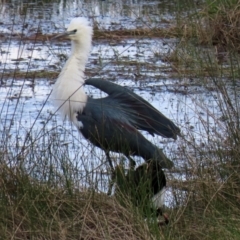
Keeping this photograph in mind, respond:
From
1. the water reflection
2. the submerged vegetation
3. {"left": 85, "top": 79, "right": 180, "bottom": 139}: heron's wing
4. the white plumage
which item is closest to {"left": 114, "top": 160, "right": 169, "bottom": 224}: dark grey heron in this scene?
the submerged vegetation

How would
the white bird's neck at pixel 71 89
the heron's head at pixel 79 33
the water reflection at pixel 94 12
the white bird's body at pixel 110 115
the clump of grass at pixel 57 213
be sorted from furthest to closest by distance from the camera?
the water reflection at pixel 94 12, the heron's head at pixel 79 33, the white bird's neck at pixel 71 89, the white bird's body at pixel 110 115, the clump of grass at pixel 57 213

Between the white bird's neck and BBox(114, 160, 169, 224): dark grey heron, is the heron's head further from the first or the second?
BBox(114, 160, 169, 224): dark grey heron

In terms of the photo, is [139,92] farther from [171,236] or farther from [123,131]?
[171,236]

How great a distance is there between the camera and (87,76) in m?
9.12

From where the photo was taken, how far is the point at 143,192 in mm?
4445

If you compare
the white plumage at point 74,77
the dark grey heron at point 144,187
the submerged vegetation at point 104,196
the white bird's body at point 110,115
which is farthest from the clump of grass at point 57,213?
the white plumage at point 74,77

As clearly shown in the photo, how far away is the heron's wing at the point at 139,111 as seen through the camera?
A: 5488mm

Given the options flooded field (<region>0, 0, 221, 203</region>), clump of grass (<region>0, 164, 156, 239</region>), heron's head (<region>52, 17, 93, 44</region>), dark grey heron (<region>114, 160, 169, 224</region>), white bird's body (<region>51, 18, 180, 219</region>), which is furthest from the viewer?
heron's head (<region>52, 17, 93, 44</region>)

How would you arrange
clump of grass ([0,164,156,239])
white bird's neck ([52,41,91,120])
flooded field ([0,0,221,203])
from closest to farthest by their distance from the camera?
clump of grass ([0,164,156,239]) < flooded field ([0,0,221,203]) < white bird's neck ([52,41,91,120])

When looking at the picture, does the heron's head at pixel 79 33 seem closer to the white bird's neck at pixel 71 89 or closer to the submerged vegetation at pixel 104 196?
the white bird's neck at pixel 71 89

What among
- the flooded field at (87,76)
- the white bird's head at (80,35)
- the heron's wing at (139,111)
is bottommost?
the flooded field at (87,76)

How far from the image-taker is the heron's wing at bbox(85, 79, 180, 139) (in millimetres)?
5488

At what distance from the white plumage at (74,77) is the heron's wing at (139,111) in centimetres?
19

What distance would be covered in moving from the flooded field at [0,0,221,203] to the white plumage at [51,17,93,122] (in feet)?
0.54
